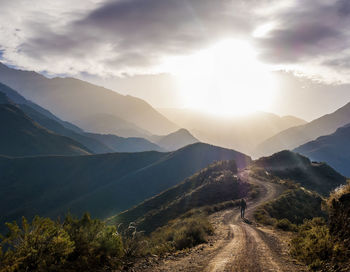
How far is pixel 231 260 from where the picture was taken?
32.1 ft

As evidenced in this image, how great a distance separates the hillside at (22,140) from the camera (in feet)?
582

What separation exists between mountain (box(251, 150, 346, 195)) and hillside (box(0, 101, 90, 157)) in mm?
159543

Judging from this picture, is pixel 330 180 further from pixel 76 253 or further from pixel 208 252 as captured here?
pixel 76 253

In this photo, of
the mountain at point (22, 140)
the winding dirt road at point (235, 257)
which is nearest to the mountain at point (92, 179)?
the mountain at point (22, 140)

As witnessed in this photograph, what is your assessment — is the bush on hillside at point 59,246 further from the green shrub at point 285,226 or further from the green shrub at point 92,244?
the green shrub at point 285,226

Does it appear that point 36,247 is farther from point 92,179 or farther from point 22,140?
point 22,140

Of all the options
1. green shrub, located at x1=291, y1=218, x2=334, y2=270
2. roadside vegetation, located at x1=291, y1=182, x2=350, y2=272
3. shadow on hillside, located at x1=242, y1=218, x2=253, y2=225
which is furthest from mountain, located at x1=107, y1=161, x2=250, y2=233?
roadside vegetation, located at x1=291, y1=182, x2=350, y2=272

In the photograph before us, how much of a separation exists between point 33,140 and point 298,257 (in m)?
210

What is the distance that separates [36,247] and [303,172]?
74776 mm

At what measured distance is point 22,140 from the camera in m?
184

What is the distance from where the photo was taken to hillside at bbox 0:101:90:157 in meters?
178

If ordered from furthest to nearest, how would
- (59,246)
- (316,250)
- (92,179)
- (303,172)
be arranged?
1. (92,179)
2. (303,172)
3. (316,250)
4. (59,246)

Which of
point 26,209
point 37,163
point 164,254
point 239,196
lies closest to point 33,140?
point 37,163

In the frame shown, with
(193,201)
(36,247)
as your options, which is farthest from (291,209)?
(36,247)
